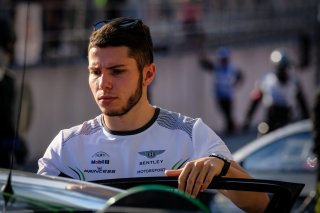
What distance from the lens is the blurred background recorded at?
60.4ft

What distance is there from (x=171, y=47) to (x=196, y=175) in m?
18.5

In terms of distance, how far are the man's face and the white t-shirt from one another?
0.12 meters

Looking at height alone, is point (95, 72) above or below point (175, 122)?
above

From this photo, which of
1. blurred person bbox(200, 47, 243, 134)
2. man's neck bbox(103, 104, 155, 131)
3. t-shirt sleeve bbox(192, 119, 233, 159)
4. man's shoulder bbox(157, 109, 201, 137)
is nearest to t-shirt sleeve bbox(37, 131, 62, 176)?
man's neck bbox(103, 104, 155, 131)

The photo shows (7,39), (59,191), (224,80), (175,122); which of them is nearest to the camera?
(59,191)

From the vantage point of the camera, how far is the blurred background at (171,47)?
18.4 m

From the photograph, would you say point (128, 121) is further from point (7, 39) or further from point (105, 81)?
point (7, 39)

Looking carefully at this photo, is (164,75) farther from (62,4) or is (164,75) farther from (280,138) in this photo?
(280,138)

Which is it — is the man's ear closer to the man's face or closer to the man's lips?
the man's face

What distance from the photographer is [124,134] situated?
4699 mm

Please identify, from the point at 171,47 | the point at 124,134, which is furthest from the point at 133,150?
the point at 171,47

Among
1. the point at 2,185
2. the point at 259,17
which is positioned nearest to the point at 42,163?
the point at 2,185

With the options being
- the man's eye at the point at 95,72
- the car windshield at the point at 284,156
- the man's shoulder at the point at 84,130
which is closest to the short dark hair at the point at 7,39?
the car windshield at the point at 284,156

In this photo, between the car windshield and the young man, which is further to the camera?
the car windshield
